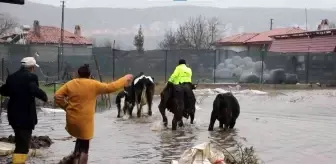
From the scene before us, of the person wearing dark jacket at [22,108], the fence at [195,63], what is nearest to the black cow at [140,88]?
the person wearing dark jacket at [22,108]

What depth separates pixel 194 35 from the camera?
99.6m

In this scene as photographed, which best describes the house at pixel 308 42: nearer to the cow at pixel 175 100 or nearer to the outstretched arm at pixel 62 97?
the cow at pixel 175 100

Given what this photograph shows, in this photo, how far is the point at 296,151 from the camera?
11859 millimetres

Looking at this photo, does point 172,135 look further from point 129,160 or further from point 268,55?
point 268,55

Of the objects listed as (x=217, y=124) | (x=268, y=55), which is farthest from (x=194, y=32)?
(x=217, y=124)

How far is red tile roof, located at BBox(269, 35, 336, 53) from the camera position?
47.5 meters

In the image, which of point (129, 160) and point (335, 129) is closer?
point (129, 160)

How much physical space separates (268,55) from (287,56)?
140 cm

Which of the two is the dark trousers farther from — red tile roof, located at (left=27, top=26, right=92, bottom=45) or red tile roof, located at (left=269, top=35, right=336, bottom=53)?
red tile roof, located at (left=27, top=26, right=92, bottom=45)

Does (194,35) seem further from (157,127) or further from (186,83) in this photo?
(157,127)

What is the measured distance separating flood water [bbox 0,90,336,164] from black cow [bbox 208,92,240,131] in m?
0.34

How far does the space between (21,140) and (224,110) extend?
22.6 ft

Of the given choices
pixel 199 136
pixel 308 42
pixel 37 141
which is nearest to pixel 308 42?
pixel 308 42

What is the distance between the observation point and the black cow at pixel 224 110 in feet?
49.1
